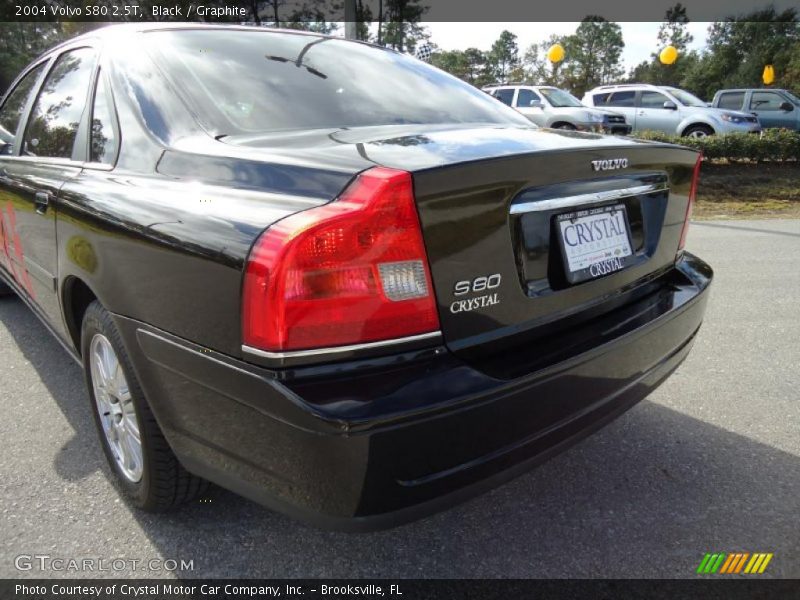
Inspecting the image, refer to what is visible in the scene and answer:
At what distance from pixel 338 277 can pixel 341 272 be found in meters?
0.01

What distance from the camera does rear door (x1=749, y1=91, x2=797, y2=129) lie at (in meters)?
16.6

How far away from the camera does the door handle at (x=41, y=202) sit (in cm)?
236

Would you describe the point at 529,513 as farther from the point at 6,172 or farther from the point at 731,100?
the point at 731,100

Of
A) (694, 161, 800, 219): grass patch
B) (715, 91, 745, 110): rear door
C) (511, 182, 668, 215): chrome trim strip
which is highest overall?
(715, 91, 745, 110): rear door

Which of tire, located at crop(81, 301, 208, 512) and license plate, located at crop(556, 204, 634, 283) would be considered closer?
license plate, located at crop(556, 204, 634, 283)

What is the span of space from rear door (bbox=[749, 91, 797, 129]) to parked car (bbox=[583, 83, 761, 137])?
2178 mm

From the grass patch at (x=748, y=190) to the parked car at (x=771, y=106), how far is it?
15.3ft

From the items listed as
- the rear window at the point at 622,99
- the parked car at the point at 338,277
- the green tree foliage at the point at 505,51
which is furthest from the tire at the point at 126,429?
the green tree foliage at the point at 505,51

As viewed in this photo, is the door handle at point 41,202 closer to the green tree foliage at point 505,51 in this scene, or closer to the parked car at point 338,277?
the parked car at point 338,277

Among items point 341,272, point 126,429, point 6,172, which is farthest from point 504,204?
point 6,172

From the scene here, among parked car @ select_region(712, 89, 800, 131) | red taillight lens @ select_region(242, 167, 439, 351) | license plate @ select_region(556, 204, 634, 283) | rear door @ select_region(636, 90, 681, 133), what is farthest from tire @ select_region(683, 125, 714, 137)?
red taillight lens @ select_region(242, 167, 439, 351)

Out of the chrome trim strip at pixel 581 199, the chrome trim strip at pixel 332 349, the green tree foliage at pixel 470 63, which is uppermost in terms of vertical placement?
the green tree foliage at pixel 470 63

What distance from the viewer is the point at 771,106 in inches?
661

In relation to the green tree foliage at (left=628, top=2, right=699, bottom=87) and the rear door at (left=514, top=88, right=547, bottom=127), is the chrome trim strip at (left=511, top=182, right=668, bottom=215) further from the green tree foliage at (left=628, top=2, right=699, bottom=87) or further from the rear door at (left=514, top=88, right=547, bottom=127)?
the green tree foliage at (left=628, top=2, right=699, bottom=87)
